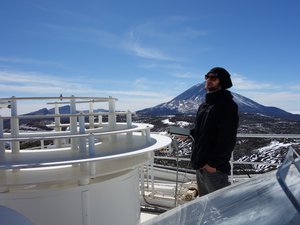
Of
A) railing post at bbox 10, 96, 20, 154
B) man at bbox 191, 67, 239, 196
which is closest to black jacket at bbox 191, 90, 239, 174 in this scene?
man at bbox 191, 67, 239, 196

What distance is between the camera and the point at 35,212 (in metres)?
3.37

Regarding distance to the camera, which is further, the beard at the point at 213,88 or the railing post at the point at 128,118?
the railing post at the point at 128,118

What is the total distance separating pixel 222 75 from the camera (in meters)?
3.40

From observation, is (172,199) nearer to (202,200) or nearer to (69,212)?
(69,212)

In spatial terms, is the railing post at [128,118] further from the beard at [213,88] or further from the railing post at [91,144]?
the beard at [213,88]

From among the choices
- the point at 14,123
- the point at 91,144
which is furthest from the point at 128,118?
the point at 14,123

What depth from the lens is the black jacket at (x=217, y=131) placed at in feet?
10.8

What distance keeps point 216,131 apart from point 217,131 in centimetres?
1

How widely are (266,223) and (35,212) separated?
2.67 meters

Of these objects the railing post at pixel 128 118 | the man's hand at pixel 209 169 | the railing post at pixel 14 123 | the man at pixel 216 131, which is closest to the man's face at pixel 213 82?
the man at pixel 216 131

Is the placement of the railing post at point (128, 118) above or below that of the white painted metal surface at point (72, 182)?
above

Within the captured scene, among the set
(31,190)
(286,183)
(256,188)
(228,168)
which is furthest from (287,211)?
(31,190)

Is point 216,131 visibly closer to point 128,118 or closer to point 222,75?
point 222,75

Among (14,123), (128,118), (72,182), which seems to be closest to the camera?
(72,182)
